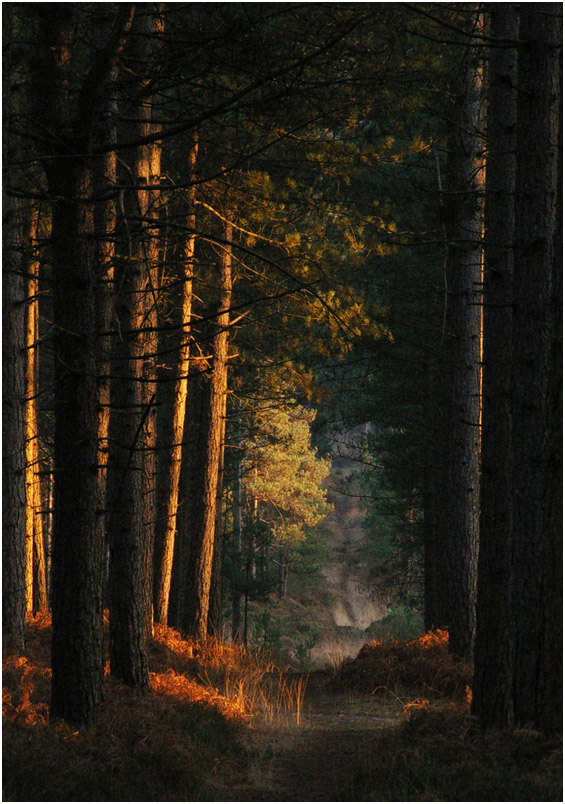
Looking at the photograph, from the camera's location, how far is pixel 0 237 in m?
4.96

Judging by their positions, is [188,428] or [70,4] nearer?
[70,4]

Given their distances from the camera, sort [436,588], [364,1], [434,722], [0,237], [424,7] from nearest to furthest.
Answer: [0,237] < [434,722] < [364,1] < [424,7] < [436,588]

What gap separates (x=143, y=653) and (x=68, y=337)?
385 centimetres

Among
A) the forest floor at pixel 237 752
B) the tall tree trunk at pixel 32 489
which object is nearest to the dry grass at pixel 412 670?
the forest floor at pixel 237 752

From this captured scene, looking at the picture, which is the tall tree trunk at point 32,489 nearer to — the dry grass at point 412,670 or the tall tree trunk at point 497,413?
the dry grass at point 412,670

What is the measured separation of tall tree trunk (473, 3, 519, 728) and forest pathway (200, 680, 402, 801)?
1325mm

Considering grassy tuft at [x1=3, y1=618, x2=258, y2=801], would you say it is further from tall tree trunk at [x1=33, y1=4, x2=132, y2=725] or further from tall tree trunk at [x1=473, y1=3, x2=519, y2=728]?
tall tree trunk at [x1=473, y1=3, x2=519, y2=728]

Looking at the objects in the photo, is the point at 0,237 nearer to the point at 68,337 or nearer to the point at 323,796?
the point at 68,337

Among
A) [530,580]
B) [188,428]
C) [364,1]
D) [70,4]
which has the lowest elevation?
[530,580]

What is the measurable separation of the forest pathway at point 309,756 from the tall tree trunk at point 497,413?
132cm

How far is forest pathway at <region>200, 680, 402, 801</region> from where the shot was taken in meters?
6.34

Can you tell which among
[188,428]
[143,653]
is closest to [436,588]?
[188,428]

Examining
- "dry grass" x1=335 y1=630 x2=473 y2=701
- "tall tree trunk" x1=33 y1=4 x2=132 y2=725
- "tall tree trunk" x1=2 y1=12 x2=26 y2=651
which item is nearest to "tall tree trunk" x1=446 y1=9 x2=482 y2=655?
"dry grass" x1=335 y1=630 x2=473 y2=701

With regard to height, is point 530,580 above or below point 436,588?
above
